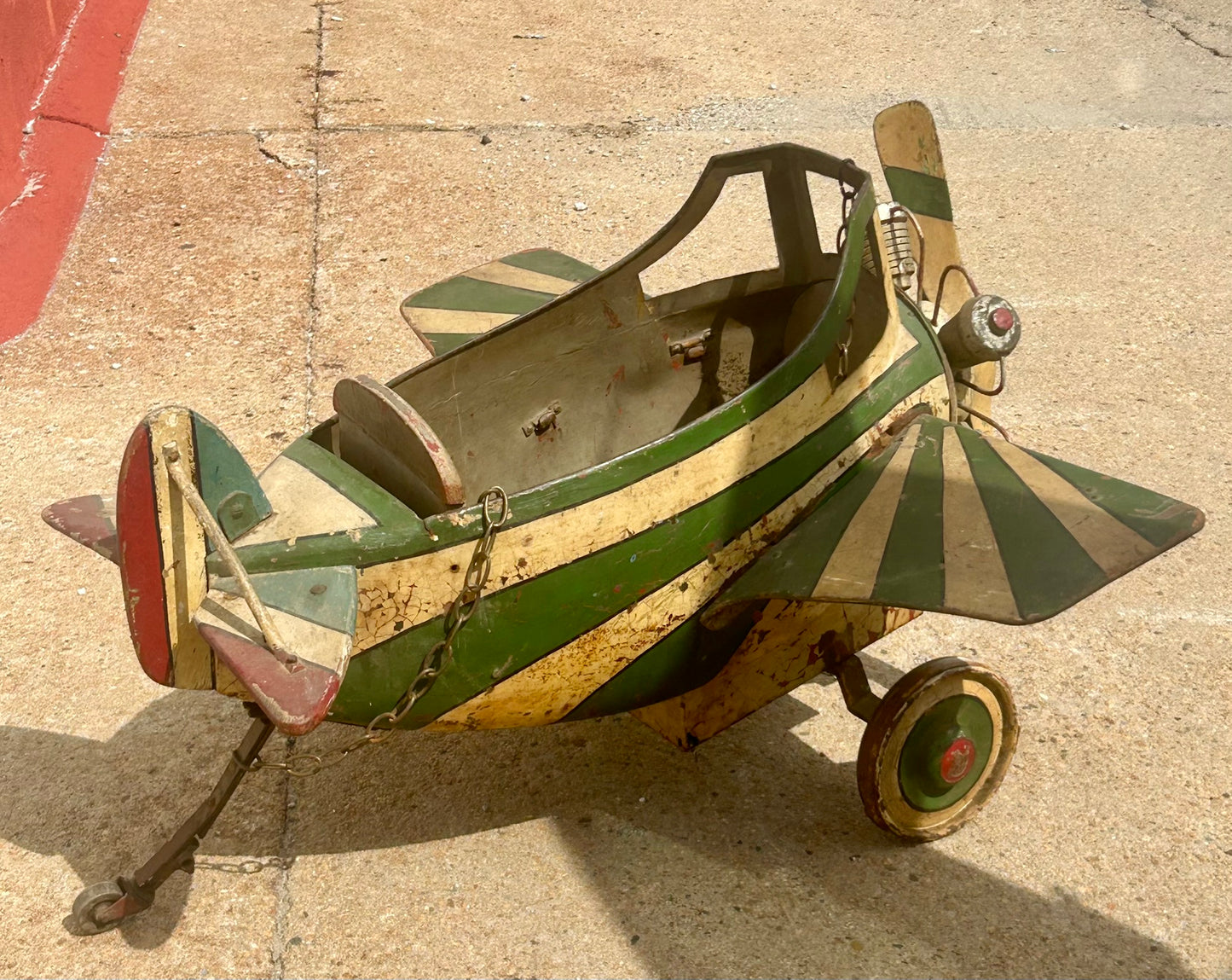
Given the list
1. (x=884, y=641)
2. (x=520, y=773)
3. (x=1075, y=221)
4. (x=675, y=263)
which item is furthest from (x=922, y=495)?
(x=1075, y=221)

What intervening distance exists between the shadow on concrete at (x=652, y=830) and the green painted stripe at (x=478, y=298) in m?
1.30

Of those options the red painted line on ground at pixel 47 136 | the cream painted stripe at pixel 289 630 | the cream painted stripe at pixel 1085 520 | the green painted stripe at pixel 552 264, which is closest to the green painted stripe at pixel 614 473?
the cream painted stripe at pixel 289 630

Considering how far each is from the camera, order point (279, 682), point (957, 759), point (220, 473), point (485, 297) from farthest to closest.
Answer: point (485, 297), point (957, 759), point (220, 473), point (279, 682)

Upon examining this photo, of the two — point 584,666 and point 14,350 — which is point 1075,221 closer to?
point 584,666

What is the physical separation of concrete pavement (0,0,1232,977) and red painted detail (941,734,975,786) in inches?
8.1

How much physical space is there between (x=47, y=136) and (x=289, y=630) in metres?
4.76

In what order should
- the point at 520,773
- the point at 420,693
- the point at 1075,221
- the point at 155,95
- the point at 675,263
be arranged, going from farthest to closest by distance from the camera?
the point at 155,95 → the point at 1075,221 → the point at 675,263 → the point at 520,773 → the point at 420,693

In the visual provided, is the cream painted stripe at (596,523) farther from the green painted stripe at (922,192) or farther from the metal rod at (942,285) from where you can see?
the green painted stripe at (922,192)

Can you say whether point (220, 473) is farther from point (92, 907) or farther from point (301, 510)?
point (92, 907)

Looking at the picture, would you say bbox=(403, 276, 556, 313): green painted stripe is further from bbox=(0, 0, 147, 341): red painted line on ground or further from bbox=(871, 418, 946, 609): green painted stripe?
bbox=(0, 0, 147, 341): red painted line on ground

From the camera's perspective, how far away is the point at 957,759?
324 centimetres

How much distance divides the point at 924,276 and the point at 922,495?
4.03 feet

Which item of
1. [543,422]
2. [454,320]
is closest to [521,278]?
[454,320]

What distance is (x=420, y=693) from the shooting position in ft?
9.21
